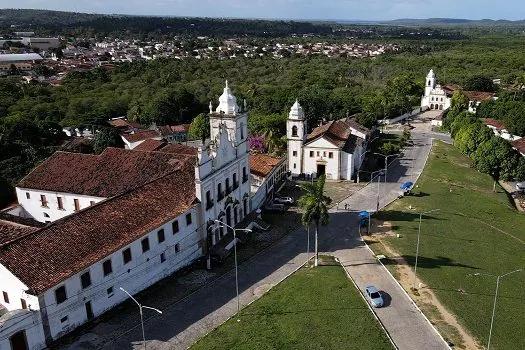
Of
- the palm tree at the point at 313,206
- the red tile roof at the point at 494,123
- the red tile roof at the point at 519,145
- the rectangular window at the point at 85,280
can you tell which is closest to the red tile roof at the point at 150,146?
the palm tree at the point at 313,206

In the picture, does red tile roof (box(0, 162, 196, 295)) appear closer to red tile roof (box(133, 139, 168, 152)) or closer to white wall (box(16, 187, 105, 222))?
white wall (box(16, 187, 105, 222))

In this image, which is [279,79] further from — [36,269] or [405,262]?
[36,269]

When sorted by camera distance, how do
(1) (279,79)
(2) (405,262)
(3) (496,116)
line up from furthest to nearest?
1. (1) (279,79)
2. (3) (496,116)
3. (2) (405,262)

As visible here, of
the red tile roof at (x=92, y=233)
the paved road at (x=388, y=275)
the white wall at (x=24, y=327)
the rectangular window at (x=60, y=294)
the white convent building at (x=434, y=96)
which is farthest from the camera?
the white convent building at (x=434, y=96)

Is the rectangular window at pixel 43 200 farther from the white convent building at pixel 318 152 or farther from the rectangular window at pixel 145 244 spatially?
the white convent building at pixel 318 152

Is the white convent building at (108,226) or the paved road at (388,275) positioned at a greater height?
the white convent building at (108,226)

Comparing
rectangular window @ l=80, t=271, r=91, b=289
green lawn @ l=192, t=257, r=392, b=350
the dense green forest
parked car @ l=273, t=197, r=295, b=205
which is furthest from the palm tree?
the dense green forest

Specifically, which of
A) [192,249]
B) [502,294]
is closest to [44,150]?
[192,249]
